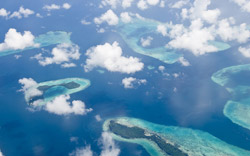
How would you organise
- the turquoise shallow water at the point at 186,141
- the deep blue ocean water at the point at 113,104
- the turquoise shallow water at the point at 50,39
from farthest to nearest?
the turquoise shallow water at the point at 50,39
the deep blue ocean water at the point at 113,104
the turquoise shallow water at the point at 186,141

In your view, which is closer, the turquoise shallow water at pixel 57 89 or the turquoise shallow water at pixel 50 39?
the turquoise shallow water at pixel 57 89

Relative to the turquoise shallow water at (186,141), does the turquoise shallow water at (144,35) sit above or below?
above

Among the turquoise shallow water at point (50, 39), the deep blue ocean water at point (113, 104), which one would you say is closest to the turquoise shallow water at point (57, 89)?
the deep blue ocean water at point (113, 104)

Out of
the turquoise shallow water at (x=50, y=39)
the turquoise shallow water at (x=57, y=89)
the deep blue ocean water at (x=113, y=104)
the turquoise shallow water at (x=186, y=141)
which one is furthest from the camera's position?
the turquoise shallow water at (x=50, y=39)

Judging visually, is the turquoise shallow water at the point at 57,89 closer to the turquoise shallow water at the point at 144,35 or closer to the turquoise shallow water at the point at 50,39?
the turquoise shallow water at the point at 50,39

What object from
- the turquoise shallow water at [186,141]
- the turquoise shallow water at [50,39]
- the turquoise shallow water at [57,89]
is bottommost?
the turquoise shallow water at [186,141]

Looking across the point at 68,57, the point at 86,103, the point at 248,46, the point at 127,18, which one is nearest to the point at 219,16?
the point at 248,46
